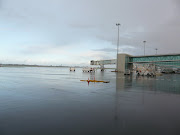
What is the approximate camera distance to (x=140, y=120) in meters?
6.88

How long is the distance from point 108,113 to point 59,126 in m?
2.88

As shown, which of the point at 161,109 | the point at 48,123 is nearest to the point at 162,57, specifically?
the point at 161,109

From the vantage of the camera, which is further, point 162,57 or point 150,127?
point 162,57

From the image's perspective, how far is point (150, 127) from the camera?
608 cm

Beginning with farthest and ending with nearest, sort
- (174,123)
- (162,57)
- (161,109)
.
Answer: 1. (162,57)
2. (161,109)
3. (174,123)

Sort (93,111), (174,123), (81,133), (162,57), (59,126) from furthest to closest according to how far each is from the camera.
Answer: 1. (162,57)
2. (93,111)
3. (174,123)
4. (59,126)
5. (81,133)

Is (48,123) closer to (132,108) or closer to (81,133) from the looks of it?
(81,133)

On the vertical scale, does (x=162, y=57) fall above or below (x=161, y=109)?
above

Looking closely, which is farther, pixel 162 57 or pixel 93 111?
pixel 162 57

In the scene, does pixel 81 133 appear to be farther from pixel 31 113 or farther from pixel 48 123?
pixel 31 113

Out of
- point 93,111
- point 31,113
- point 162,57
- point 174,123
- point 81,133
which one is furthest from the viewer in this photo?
point 162,57

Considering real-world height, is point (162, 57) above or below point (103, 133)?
above

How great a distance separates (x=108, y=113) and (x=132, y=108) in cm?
187

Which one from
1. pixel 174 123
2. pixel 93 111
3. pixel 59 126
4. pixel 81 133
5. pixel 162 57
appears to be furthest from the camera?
pixel 162 57
